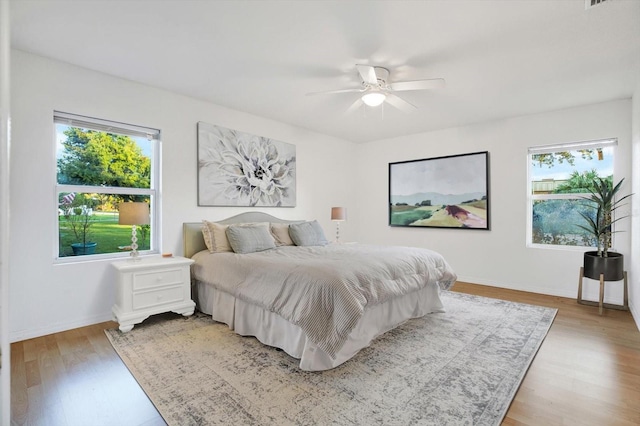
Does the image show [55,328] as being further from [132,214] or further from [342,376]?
[342,376]

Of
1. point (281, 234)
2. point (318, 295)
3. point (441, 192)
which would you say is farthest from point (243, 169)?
point (441, 192)

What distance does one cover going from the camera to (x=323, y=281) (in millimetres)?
2266

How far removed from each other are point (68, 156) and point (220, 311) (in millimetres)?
2162

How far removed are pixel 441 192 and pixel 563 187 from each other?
1.65m

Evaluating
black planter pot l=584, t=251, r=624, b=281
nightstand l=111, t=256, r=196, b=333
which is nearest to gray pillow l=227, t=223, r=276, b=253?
nightstand l=111, t=256, r=196, b=333

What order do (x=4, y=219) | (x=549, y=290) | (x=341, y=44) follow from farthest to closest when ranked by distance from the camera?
(x=549, y=290) → (x=341, y=44) → (x=4, y=219)

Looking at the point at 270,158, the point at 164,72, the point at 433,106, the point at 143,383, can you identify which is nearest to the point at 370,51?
the point at 433,106

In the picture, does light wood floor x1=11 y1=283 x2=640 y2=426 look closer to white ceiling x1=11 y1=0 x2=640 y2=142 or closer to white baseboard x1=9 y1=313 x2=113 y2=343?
white baseboard x1=9 y1=313 x2=113 y2=343

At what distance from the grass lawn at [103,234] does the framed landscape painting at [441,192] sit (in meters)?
4.37

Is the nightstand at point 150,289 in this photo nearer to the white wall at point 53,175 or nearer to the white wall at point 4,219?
the white wall at point 53,175

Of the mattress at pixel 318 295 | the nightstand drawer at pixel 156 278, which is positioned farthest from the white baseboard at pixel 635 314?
the nightstand drawer at pixel 156 278

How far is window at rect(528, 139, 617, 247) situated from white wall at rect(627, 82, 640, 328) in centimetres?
45

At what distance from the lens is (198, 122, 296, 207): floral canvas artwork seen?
13.0 ft

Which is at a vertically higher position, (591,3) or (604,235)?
(591,3)
